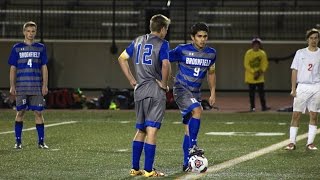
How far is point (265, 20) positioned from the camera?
97.3 ft

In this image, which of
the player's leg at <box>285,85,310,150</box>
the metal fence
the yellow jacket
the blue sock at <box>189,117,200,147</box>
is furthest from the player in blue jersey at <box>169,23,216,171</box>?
the metal fence

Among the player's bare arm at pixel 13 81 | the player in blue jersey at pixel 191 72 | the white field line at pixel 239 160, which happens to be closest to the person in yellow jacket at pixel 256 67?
the white field line at pixel 239 160

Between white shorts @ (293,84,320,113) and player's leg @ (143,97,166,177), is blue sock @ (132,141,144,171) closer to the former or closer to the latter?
player's leg @ (143,97,166,177)

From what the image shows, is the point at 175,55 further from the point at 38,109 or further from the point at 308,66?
the point at 38,109

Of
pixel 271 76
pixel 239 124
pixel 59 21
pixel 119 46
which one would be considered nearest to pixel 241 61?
pixel 271 76

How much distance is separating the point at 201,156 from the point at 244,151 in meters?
2.84

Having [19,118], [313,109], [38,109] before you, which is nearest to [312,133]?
[313,109]

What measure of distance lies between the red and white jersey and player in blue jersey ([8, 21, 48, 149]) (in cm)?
411

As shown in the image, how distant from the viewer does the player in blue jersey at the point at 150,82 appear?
11.2 metres

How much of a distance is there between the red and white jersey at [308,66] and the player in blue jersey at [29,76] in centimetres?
411

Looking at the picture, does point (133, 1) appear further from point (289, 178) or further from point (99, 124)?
point (289, 178)

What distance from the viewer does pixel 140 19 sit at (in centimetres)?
2945

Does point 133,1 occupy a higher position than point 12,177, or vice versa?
point 133,1

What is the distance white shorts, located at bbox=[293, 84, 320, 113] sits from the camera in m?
14.8
